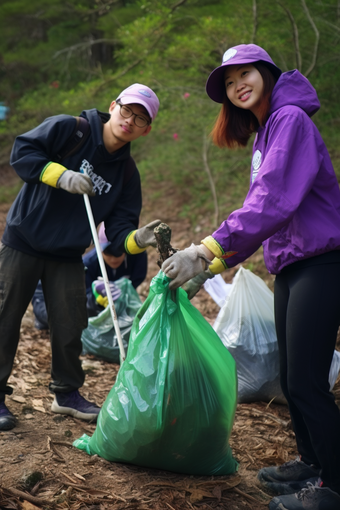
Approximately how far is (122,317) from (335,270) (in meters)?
2.31

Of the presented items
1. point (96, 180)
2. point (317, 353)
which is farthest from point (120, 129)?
point (317, 353)

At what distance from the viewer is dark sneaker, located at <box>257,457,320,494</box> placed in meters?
2.14

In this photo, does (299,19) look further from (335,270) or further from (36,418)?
(36,418)

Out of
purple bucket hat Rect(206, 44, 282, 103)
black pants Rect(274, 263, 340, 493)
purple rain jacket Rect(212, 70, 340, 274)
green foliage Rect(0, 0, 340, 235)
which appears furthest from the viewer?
green foliage Rect(0, 0, 340, 235)

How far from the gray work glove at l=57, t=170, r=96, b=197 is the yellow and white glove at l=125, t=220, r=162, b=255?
0.37 m

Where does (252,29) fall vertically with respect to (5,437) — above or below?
above

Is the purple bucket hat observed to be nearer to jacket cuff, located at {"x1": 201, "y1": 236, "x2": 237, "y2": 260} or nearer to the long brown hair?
the long brown hair

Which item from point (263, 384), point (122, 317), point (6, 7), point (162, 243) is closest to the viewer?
point (162, 243)

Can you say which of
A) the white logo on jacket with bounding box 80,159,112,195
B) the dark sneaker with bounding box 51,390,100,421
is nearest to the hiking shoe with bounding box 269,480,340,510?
the dark sneaker with bounding box 51,390,100,421

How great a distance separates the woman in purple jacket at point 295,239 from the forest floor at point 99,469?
1.02ft

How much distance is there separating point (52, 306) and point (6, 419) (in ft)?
2.03

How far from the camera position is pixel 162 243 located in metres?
2.04

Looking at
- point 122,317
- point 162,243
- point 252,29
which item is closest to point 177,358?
point 162,243

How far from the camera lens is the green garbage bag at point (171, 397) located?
6.66ft
